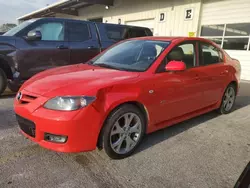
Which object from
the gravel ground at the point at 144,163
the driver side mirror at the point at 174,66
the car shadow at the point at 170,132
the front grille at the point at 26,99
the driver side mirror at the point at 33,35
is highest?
the driver side mirror at the point at 33,35

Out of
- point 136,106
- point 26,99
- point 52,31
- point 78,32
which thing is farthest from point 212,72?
point 52,31

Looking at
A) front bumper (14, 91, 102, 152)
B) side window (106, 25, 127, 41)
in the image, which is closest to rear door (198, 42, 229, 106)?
front bumper (14, 91, 102, 152)

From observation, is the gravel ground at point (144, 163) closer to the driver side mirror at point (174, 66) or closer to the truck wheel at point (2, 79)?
the driver side mirror at point (174, 66)

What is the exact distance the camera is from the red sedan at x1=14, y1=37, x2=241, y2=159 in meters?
2.37

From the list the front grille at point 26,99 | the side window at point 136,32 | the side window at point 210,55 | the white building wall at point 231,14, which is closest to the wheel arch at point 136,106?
the front grille at point 26,99

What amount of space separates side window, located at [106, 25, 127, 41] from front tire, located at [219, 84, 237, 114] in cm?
335

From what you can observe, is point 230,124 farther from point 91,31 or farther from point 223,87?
point 91,31

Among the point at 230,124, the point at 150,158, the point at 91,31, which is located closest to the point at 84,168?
the point at 150,158

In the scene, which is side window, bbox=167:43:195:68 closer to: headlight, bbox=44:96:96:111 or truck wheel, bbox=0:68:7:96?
headlight, bbox=44:96:96:111

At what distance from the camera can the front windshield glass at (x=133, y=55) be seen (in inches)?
125

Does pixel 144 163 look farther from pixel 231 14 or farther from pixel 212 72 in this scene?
pixel 231 14

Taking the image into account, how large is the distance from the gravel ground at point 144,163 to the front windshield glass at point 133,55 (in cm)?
114

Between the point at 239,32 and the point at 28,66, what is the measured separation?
814cm

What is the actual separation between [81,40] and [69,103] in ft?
12.7
